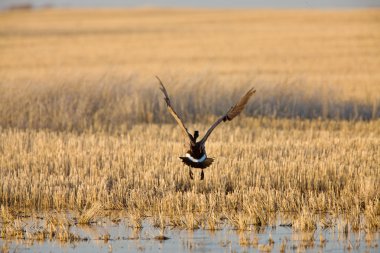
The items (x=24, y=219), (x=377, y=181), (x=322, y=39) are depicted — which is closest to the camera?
(x=24, y=219)

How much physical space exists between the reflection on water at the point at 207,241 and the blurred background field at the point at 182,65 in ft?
28.3

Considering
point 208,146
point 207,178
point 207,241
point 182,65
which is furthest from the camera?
point 182,65

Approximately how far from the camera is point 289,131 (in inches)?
647

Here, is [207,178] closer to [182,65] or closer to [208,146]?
[208,146]

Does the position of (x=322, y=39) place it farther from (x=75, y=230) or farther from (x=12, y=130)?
(x=75, y=230)

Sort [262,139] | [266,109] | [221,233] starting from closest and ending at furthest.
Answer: [221,233] → [262,139] → [266,109]

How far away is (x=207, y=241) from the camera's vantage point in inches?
325

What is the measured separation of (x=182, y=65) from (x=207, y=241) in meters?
28.0

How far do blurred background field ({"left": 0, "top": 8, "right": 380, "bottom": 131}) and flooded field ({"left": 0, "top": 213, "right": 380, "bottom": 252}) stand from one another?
8435mm

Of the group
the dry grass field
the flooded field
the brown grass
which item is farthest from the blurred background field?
the flooded field

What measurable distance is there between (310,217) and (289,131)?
768 centimetres

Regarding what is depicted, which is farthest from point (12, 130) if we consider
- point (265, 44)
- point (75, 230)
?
point (265, 44)

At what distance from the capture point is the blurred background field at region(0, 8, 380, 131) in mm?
18266

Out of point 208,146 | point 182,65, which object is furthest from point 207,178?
point 182,65
